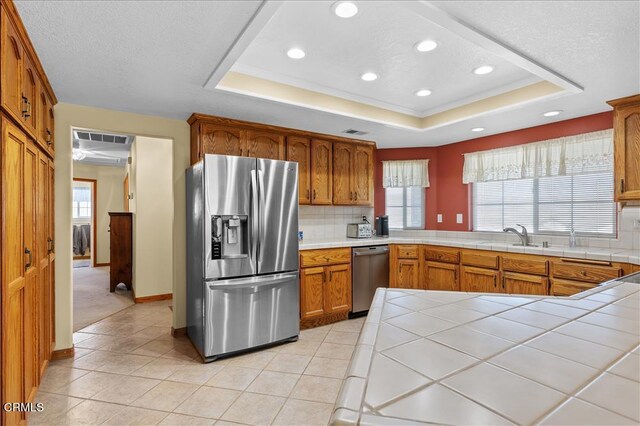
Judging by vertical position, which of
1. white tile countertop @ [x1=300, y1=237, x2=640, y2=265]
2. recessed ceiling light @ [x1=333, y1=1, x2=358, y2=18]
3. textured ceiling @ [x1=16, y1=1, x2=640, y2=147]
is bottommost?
white tile countertop @ [x1=300, y1=237, x2=640, y2=265]

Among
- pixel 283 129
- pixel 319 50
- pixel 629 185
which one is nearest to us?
pixel 319 50

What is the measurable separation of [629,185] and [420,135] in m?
2.08

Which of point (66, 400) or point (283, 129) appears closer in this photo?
point (66, 400)

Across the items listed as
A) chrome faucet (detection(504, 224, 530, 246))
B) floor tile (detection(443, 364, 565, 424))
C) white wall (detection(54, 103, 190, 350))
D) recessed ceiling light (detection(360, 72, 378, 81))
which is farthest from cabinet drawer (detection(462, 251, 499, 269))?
white wall (detection(54, 103, 190, 350))

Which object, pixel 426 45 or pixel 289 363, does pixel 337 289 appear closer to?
pixel 289 363

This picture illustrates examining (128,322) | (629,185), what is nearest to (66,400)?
(128,322)

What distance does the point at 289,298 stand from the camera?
3.22m

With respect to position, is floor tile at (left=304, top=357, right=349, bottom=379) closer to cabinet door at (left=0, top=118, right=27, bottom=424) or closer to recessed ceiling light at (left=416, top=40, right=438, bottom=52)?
cabinet door at (left=0, top=118, right=27, bottom=424)

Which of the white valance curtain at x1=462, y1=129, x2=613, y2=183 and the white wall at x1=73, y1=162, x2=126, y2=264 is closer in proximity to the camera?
the white valance curtain at x1=462, y1=129, x2=613, y2=183

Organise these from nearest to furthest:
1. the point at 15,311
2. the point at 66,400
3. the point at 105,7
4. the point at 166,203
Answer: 1. the point at 105,7
2. the point at 15,311
3. the point at 66,400
4. the point at 166,203

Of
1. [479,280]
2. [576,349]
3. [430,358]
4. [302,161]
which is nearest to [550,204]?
[479,280]

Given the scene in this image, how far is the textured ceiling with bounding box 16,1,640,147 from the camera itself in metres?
1.68

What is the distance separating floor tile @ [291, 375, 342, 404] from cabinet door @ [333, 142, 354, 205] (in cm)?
222

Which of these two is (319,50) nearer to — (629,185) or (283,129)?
(283,129)
